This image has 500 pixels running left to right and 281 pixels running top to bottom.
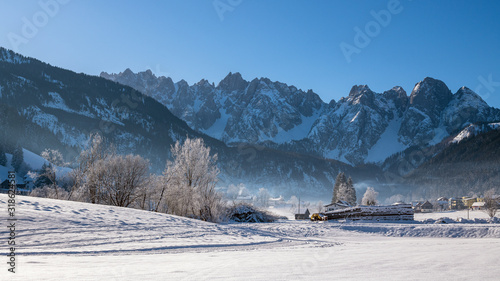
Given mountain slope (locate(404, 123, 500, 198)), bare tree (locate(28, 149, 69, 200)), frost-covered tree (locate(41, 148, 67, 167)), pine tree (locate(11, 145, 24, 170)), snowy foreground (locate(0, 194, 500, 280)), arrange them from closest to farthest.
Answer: snowy foreground (locate(0, 194, 500, 280)) < bare tree (locate(28, 149, 69, 200)) < frost-covered tree (locate(41, 148, 67, 167)) < pine tree (locate(11, 145, 24, 170)) < mountain slope (locate(404, 123, 500, 198))

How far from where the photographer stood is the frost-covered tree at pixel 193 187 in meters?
38.8

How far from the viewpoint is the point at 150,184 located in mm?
43438

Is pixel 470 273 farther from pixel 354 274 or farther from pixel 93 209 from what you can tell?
pixel 93 209

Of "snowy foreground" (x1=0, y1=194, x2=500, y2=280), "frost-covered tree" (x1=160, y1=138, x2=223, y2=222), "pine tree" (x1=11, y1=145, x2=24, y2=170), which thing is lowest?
"snowy foreground" (x1=0, y1=194, x2=500, y2=280)

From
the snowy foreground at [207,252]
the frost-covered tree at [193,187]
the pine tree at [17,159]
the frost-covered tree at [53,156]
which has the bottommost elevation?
the snowy foreground at [207,252]

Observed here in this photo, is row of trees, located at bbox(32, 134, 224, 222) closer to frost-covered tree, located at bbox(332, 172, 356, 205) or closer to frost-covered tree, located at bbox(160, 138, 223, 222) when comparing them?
frost-covered tree, located at bbox(160, 138, 223, 222)

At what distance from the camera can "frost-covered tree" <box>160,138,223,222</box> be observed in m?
38.8

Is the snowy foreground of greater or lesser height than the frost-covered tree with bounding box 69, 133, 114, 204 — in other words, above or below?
below

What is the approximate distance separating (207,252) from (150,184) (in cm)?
3172

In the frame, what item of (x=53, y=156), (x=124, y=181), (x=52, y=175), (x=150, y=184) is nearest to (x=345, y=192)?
(x=150, y=184)

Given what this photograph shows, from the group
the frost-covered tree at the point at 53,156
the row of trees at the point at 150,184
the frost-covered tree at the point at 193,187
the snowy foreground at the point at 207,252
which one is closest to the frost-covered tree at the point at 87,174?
the row of trees at the point at 150,184

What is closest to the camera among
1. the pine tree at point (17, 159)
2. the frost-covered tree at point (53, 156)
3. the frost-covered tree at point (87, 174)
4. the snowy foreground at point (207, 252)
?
the snowy foreground at point (207, 252)

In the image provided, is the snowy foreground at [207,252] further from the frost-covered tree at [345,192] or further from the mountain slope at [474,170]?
the mountain slope at [474,170]

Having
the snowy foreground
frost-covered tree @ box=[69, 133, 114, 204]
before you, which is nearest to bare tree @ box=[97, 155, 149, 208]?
frost-covered tree @ box=[69, 133, 114, 204]
